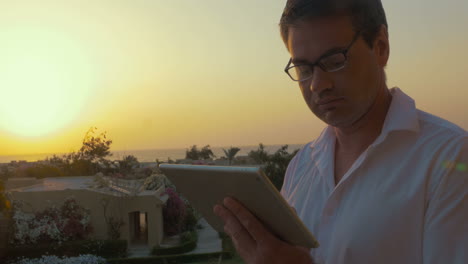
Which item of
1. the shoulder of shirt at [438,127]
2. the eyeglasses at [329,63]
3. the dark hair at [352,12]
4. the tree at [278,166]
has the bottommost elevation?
Answer: the tree at [278,166]

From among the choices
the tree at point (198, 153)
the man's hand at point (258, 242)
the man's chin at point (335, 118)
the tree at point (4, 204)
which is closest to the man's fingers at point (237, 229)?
the man's hand at point (258, 242)

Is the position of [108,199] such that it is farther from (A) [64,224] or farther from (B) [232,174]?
(B) [232,174]

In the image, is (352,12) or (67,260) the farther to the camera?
(67,260)

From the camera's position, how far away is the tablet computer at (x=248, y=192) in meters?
1.47

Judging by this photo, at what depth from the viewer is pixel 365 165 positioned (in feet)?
5.76

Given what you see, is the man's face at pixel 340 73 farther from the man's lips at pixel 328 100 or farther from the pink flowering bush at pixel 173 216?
the pink flowering bush at pixel 173 216

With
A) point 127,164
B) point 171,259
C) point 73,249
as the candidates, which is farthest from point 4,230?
point 127,164

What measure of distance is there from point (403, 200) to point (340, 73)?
52 cm

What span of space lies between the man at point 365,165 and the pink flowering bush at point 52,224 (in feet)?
57.2

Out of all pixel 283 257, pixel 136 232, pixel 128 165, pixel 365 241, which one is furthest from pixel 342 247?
pixel 128 165

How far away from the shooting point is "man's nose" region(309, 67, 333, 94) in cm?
177

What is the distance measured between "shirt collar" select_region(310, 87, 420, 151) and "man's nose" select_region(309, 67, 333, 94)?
265 millimetres

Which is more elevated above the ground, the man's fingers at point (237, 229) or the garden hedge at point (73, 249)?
the man's fingers at point (237, 229)

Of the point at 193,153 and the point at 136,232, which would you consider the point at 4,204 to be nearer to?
the point at 136,232
